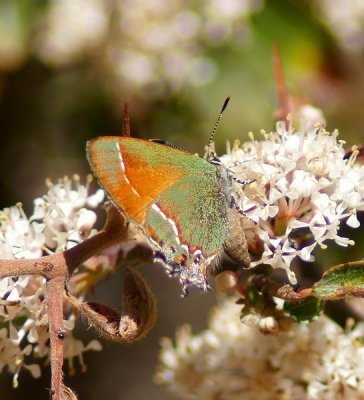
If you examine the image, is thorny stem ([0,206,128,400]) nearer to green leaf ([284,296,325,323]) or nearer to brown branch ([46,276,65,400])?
brown branch ([46,276,65,400])

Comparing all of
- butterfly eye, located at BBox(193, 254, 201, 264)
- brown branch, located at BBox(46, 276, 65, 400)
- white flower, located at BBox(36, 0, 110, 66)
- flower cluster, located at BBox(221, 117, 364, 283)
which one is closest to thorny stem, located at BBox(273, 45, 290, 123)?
flower cluster, located at BBox(221, 117, 364, 283)

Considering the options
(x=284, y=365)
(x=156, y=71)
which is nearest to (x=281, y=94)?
(x=284, y=365)

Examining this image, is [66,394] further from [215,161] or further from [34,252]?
[215,161]

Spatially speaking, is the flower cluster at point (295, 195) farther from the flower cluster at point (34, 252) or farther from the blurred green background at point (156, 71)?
the blurred green background at point (156, 71)

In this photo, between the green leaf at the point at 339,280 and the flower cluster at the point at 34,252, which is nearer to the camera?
the green leaf at the point at 339,280

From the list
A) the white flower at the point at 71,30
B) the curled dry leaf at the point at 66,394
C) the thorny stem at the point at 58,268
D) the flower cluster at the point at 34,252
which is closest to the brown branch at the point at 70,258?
the thorny stem at the point at 58,268

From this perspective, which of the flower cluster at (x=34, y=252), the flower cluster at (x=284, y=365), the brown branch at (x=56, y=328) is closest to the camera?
the brown branch at (x=56, y=328)
